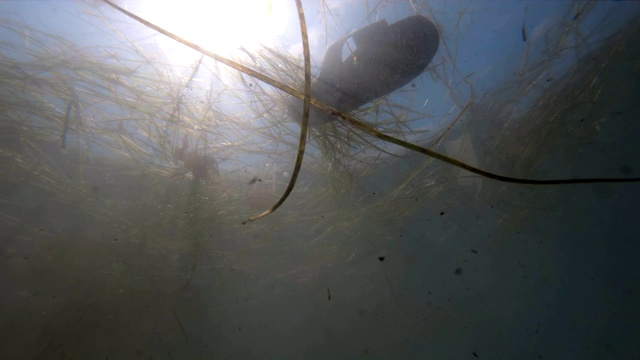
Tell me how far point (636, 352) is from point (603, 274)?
574mm

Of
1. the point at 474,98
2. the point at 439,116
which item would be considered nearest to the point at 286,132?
the point at 439,116

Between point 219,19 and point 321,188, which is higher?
point 219,19

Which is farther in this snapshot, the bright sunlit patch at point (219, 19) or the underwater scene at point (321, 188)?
the underwater scene at point (321, 188)

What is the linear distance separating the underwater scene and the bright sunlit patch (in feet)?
0.04

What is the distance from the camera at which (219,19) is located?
195 centimetres

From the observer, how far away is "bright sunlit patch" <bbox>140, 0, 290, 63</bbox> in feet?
6.18

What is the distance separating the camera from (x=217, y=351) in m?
2.75

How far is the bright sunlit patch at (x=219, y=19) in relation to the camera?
188 cm

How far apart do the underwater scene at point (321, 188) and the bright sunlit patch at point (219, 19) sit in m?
0.01

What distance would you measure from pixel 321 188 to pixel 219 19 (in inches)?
63.7

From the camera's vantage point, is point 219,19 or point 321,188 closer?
point 219,19

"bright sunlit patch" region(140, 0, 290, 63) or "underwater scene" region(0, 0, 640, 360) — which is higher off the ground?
"bright sunlit patch" region(140, 0, 290, 63)

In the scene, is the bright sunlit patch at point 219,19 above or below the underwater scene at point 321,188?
above

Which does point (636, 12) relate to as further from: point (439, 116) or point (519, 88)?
point (439, 116)
